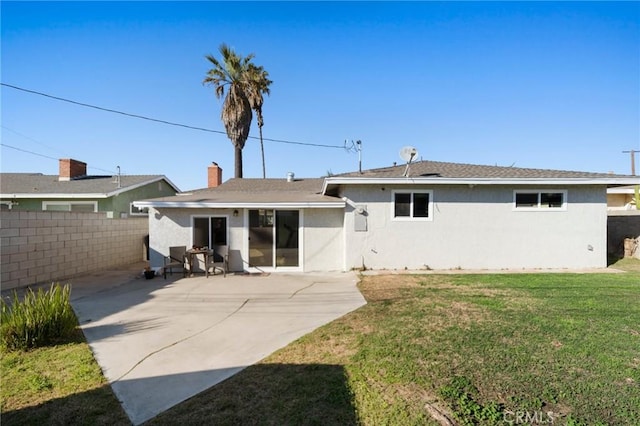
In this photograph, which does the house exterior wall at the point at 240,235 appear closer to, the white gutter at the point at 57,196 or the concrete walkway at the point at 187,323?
the concrete walkway at the point at 187,323

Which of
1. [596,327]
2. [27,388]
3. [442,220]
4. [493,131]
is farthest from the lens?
[493,131]

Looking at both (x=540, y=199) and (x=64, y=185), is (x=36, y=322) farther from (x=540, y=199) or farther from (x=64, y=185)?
(x=64, y=185)

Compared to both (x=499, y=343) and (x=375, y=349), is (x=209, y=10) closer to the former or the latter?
(x=375, y=349)

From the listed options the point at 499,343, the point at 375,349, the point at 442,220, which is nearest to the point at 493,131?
the point at 442,220

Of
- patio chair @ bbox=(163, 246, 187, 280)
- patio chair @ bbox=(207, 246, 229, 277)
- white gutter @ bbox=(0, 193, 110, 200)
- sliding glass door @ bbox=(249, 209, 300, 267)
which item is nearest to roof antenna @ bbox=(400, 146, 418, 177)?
sliding glass door @ bbox=(249, 209, 300, 267)

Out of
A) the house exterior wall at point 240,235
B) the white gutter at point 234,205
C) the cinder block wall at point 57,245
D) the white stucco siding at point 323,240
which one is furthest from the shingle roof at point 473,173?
the cinder block wall at point 57,245

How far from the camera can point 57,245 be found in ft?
31.6

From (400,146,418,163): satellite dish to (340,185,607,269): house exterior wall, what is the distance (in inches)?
56.5

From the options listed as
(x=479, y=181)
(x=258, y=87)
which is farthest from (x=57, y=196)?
(x=479, y=181)

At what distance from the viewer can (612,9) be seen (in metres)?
10.5

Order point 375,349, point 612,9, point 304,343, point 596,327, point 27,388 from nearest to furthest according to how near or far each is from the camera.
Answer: point 27,388 < point 375,349 < point 304,343 < point 596,327 < point 612,9

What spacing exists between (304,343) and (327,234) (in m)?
6.84

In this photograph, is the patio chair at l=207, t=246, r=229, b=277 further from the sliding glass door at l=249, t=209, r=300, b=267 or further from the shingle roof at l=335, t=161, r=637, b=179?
the shingle roof at l=335, t=161, r=637, b=179

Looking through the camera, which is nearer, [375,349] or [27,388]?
[27,388]
